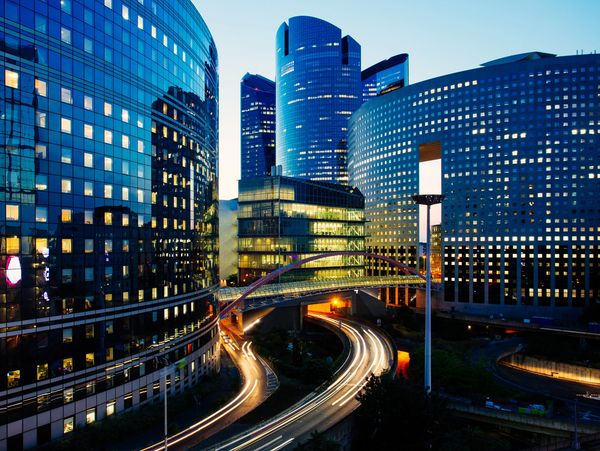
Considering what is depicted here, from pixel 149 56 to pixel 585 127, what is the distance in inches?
4695

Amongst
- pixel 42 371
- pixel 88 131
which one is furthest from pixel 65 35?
pixel 42 371

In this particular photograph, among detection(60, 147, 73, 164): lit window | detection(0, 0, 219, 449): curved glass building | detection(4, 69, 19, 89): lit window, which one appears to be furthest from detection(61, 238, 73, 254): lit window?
detection(4, 69, 19, 89): lit window

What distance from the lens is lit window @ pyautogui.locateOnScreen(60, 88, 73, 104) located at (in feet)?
126

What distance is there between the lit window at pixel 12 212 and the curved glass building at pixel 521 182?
119 m

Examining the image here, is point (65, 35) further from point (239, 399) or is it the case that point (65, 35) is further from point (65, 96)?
Answer: point (239, 399)

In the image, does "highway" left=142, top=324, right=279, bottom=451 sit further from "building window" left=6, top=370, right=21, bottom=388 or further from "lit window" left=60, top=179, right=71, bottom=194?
"lit window" left=60, top=179, right=71, bottom=194

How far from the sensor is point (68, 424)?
Result: 38219 mm

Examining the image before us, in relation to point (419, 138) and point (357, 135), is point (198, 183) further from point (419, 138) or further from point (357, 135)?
point (357, 135)

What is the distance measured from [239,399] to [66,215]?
89.5 ft

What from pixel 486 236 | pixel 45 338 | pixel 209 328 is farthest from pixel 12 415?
pixel 486 236

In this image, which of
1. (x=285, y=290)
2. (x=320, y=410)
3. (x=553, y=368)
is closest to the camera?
(x=320, y=410)

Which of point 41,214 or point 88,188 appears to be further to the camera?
point 88,188

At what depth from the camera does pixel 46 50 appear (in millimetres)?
37000

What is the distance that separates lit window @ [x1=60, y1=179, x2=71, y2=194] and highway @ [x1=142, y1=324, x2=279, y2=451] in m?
23.8
